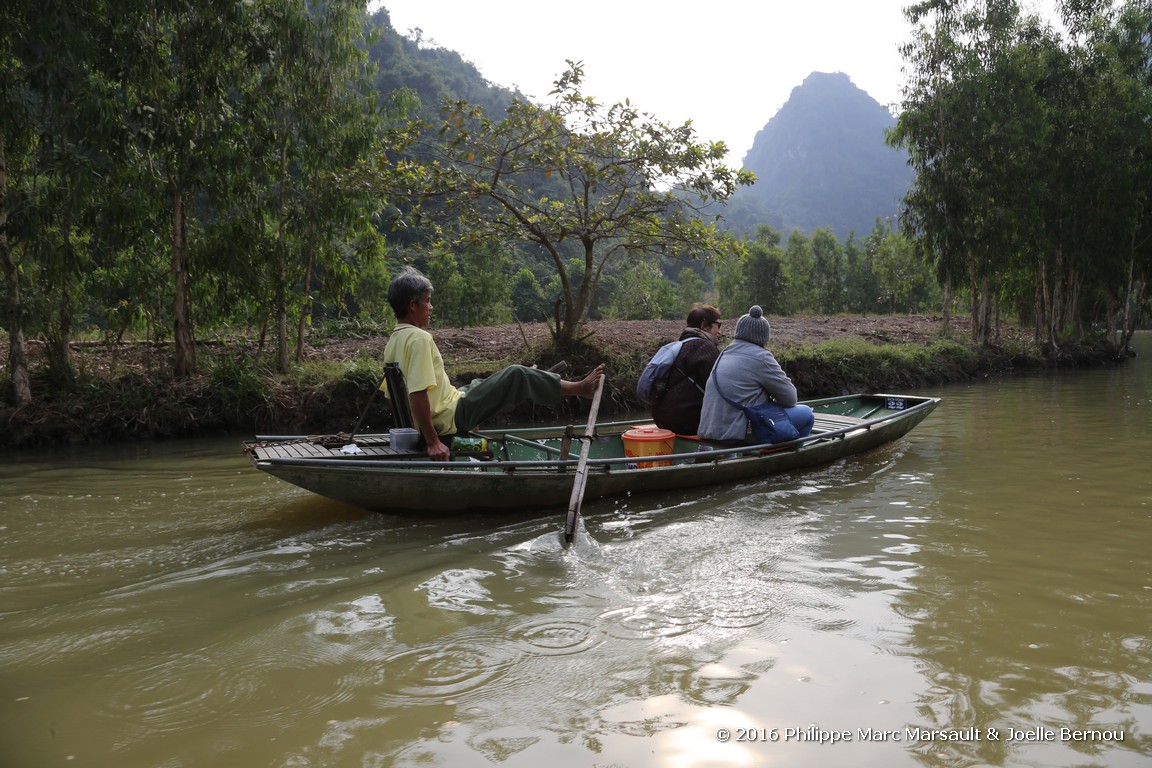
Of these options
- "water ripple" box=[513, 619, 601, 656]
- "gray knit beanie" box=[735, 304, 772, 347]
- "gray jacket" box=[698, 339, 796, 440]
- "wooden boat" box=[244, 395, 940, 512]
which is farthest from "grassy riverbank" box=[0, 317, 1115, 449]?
"water ripple" box=[513, 619, 601, 656]

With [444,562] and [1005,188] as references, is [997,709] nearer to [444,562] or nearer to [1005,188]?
[444,562]

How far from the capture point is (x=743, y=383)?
617 cm

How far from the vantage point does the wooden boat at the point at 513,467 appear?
478 centimetres

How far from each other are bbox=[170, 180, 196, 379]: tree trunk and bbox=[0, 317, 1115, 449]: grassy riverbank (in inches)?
8.3

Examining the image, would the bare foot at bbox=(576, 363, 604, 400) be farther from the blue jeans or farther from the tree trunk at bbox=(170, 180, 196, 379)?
the tree trunk at bbox=(170, 180, 196, 379)

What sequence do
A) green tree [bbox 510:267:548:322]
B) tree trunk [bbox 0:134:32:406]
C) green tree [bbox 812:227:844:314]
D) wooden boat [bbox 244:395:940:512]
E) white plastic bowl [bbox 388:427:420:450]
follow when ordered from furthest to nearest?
green tree [bbox 812:227:844:314] → green tree [bbox 510:267:548:322] → tree trunk [bbox 0:134:32:406] → white plastic bowl [bbox 388:427:420:450] → wooden boat [bbox 244:395:940:512]

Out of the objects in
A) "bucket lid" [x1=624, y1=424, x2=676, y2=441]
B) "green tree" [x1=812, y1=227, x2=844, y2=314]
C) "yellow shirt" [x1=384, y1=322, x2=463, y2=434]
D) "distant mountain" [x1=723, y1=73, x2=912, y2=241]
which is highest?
"distant mountain" [x1=723, y1=73, x2=912, y2=241]

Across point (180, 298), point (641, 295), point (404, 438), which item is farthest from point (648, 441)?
point (641, 295)

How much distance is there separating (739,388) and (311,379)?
246 inches

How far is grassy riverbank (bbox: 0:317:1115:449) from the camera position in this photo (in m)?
8.89

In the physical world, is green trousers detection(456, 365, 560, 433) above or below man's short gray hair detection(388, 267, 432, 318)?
below

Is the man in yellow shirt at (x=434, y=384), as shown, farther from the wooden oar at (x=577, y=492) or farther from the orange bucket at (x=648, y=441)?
the orange bucket at (x=648, y=441)

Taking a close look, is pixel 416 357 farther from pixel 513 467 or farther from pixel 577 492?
pixel 577 492

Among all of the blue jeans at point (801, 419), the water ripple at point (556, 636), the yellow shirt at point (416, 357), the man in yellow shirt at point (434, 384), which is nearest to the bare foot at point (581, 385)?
the man in yellow shirt at point (434, 384)
